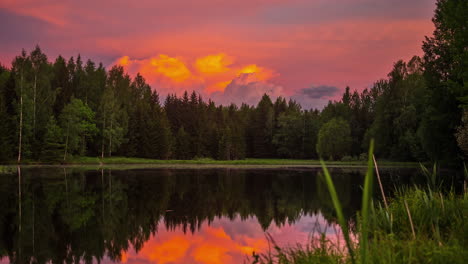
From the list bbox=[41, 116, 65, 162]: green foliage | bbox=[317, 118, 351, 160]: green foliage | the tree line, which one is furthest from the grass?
bbox=[317, 118, 351, 160]: green foliage

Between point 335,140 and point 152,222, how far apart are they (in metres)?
76.1

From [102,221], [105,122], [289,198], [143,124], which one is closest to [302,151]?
[143,124]

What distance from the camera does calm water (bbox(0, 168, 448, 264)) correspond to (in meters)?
12.0

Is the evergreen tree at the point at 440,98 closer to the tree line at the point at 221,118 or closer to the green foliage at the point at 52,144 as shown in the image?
the tree line at the point at 221,118

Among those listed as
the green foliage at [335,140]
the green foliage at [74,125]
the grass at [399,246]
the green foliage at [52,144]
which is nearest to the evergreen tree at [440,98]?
the grass at [399,246]

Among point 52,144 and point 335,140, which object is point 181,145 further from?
point 52,144

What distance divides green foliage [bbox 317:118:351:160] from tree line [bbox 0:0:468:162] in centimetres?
21

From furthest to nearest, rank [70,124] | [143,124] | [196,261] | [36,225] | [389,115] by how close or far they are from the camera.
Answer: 1. [143,124]
2. [389,115]
3. [70,124]
4. [36,225]
5. [196,261]

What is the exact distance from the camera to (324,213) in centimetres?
1988

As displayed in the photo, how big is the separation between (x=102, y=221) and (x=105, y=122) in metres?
62.7

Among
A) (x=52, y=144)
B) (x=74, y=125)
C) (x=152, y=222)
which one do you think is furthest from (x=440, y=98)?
(x=74, y=125)

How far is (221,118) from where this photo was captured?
115625 mm

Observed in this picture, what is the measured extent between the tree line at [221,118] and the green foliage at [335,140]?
21cm

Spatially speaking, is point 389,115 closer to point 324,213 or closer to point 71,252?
point 324,213
